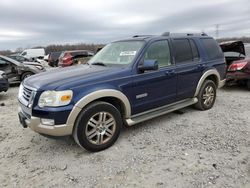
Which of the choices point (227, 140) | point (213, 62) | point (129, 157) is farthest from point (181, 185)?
point (213, 62)

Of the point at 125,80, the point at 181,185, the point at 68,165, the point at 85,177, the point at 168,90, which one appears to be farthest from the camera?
the point at 168,90

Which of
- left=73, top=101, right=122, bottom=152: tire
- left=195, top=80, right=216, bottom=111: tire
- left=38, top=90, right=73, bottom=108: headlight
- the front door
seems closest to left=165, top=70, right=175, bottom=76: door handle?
left=195, top=80, right=216, bottom=111: tire

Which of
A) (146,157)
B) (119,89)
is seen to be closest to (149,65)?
(119,89)

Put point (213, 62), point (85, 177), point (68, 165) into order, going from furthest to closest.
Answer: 1. point (213, 62)
2. point (68, 165)
3. point (85, 177)

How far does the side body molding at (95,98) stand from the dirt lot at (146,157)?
1.81ft

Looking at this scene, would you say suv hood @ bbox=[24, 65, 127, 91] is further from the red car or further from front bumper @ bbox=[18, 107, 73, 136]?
the red car

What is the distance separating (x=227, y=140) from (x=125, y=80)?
77.5 inches

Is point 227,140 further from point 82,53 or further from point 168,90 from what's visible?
point 82,53

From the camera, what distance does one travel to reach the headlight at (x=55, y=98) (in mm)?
3303

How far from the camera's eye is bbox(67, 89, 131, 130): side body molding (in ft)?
11.1

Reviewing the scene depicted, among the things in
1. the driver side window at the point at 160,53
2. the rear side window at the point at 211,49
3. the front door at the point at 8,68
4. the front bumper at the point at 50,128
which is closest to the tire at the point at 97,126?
the front bumper at the point at 50,128

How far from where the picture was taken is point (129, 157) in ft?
11.7

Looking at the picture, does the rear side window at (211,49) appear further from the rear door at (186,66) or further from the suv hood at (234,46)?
the suv hood at (234,46)

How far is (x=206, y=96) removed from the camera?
18.2 feet
